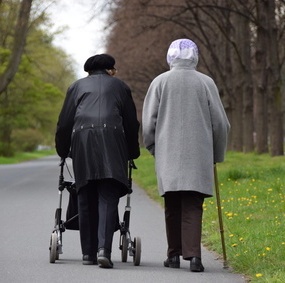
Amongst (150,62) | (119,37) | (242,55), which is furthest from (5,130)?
(242,55)

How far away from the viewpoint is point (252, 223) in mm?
11812

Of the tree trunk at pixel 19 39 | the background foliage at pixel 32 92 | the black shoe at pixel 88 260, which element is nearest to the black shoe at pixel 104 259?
the black shoe at pixel 88 260

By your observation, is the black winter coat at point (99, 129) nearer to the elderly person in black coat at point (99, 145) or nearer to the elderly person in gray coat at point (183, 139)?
the elderly person in black coat at point (99, 145)

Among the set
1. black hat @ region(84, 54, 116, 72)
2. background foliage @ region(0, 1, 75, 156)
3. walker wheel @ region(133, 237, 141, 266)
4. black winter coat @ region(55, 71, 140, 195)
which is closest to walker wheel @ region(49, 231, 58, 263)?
black winter coat @ region(55, 71, 140, 195)

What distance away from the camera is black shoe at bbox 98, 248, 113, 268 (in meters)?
8.48

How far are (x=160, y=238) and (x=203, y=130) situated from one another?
3074 millimetres

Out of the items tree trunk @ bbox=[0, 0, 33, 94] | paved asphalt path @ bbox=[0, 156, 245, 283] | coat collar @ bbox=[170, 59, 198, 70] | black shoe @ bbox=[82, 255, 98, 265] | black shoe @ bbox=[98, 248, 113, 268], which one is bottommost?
paved asphalt path @ bbox=[0, 156, 245, 283]

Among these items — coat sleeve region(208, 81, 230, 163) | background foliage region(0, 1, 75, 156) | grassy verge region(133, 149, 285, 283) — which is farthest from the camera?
background foliage region(0, 1, 75, 156)

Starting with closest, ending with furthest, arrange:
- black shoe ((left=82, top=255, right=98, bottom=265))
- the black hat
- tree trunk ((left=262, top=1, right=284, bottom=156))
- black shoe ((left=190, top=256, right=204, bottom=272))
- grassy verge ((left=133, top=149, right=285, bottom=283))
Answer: black shoe ((left=190, top=256, right=204, bottom=272)) < grassy verge ((left=133, top=149, right=285, bottom=283)) < black shoe ((left=82, top=255, right=98, bottom=265)) < the black hat < tree trunk ((left=262, top=1, right=284, bottom=156))

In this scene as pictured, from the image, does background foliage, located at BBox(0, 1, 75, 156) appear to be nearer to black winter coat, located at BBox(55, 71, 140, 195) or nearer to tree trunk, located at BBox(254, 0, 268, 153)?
tree trunk, located at BBox(254, 0, 268, 153)

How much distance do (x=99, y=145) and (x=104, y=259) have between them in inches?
37.2

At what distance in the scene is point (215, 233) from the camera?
11.4 m

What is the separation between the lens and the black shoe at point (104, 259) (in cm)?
848

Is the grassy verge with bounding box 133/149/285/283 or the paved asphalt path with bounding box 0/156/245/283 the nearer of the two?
the paved asphalt path with bounding box 0/156/245/283
